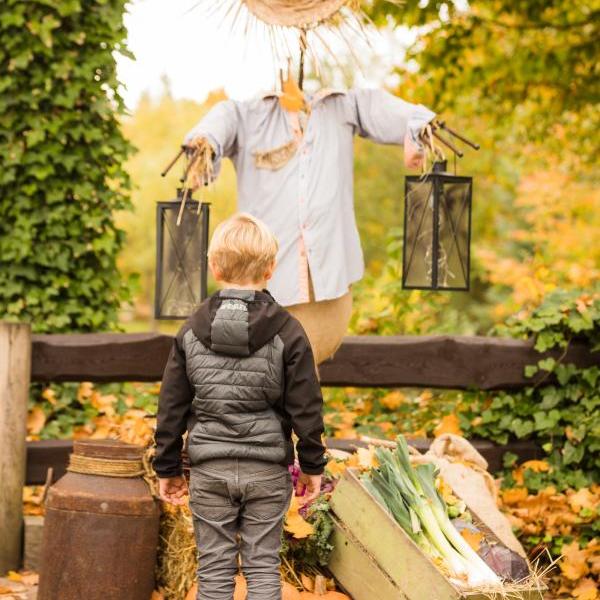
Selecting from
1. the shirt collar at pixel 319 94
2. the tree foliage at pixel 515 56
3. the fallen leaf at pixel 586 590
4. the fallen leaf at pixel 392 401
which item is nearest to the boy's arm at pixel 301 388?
the shirt collar at pixel 319 94

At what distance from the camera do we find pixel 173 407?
318 cm

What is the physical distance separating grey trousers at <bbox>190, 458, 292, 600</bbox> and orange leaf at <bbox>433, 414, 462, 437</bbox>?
7.08 ft

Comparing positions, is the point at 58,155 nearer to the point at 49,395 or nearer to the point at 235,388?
the point at 49,395

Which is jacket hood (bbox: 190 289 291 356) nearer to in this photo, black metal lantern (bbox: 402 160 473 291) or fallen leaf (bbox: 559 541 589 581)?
black metal lantern (bbox: 402 160 473 291)

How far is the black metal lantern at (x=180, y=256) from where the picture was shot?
13.6ft

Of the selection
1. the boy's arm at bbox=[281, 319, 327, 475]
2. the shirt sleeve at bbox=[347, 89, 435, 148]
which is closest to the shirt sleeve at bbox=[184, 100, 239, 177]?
the shirt sleeve at bbox=[347, 89, 435, 148]

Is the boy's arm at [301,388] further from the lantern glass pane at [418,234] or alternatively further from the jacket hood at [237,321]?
the lantern glass pane at [418,234]

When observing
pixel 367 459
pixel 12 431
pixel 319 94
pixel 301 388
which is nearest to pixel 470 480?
pixel 367 459

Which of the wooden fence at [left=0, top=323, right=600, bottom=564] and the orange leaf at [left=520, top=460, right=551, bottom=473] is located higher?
the wooden fence at [left=0, top=323, right=600, bottom=564]

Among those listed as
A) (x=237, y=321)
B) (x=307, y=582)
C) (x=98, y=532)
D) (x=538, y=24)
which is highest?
(x=538, y=24)

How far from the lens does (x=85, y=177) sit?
5.77 meters

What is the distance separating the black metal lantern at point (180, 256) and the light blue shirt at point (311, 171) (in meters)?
0.21

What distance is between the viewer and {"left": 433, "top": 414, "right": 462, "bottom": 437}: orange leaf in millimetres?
5277

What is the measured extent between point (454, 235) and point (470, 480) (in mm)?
1038
